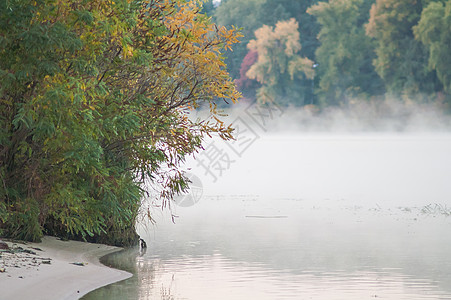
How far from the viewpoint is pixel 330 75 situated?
66.6m

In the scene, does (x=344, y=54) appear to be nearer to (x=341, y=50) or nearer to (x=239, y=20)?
(x=341, y=50)

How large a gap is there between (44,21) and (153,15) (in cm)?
281

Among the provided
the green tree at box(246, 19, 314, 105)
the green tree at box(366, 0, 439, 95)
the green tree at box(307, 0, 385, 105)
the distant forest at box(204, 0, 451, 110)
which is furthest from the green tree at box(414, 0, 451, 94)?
the green tree at box(246, 19, 314, 105)

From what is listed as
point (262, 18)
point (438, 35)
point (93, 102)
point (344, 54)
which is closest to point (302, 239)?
point (93, 102)

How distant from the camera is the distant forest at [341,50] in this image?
2322 inches

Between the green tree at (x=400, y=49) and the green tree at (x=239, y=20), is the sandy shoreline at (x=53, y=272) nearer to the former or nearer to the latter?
the green tree at (x=400, y=49)

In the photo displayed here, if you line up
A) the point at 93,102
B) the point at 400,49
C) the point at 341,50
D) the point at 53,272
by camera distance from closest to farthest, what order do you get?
the point at 53,272
the point at 93,102
the point at 400,49
the point at 341,50

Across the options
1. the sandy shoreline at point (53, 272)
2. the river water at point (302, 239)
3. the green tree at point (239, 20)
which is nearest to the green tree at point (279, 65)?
the green tree at point (239, 20)

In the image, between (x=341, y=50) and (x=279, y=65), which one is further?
(x=279, y=65)

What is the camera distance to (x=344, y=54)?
215ft

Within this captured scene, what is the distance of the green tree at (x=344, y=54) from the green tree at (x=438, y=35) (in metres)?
6.69

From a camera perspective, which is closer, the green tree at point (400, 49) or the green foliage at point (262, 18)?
the green tree at point (400, 49)

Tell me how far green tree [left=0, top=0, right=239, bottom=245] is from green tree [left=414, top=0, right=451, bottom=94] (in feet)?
138

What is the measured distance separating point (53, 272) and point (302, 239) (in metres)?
8.25
